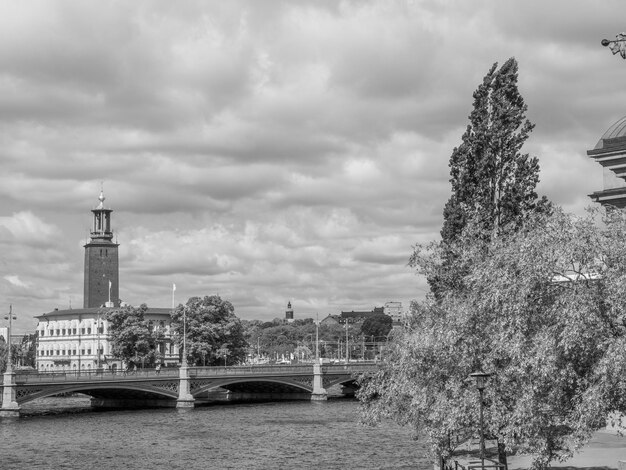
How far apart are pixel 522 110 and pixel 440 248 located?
13.2 m

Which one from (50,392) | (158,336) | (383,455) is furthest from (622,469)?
(158,336)

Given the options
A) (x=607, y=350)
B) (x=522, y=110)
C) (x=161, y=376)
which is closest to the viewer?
(x=607, y=350)

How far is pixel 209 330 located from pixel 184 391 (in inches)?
1312

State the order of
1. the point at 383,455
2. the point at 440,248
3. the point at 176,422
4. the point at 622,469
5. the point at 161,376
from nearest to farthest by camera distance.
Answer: the point at 622,469 < the point at 440,248 < the point at 383,455 < the point at 176,422 < the point at 161,376

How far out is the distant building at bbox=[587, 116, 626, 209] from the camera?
183 feet

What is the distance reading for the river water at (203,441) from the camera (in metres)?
68.2

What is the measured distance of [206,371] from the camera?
126m

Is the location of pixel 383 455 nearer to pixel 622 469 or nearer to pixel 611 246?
pixel 622 469

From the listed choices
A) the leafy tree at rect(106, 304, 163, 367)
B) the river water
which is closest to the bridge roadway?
the river water

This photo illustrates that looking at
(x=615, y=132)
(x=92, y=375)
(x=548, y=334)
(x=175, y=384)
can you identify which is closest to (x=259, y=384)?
(x=175, y=384)

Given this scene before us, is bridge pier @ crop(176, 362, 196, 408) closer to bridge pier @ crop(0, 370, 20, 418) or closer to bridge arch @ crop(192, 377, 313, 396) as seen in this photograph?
Answer: bridge arch @ crop(192, 377, 313, 396)

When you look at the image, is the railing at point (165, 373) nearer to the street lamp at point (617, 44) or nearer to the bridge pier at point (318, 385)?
the bridge pier at point (318, 385)

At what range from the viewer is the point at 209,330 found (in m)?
153

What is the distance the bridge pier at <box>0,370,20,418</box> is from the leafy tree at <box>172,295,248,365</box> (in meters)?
48.7
